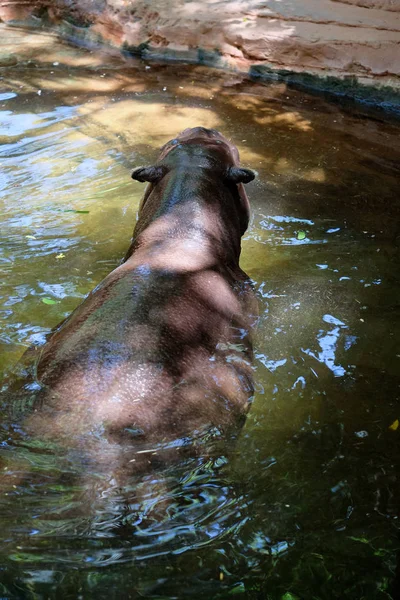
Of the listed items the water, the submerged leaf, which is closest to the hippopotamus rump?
the water

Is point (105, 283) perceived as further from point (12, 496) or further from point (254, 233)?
point (254, 233)

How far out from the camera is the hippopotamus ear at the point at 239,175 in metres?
6.16

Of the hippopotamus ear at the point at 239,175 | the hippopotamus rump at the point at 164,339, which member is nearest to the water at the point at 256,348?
the hippopotamus rump at the point at 164,339

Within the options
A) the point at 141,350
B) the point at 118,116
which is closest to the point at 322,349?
the point at 141,350

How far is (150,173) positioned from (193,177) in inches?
16.7

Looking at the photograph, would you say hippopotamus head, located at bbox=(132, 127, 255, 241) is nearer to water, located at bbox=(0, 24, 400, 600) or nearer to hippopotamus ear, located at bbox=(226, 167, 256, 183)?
hippopotamus ear, located at bbox=(226, 167, 256, 183)

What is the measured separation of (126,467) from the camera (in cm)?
349

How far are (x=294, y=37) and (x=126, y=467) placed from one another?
31.4 ft

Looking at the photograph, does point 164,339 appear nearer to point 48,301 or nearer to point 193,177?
point 48,301

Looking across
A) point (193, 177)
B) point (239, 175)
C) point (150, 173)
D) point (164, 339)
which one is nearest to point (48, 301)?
point (150, 173)

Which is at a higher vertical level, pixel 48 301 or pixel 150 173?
pixel 150 173

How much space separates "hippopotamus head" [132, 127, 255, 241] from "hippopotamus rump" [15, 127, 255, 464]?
0.02 meters

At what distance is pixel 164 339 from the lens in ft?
13.3

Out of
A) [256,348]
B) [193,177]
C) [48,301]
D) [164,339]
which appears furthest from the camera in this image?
[193,177]
